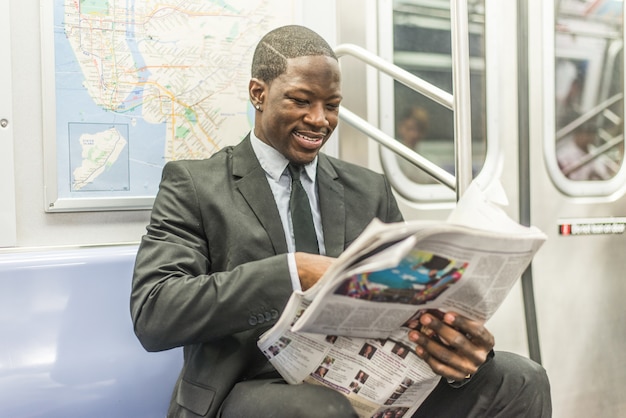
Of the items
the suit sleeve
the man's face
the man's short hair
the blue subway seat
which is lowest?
the blue subway seat

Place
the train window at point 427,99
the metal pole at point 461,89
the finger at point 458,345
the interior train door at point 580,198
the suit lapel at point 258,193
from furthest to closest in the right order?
the interior train door at point 580,198, the train window at point 427,99, the metal pole at point 461,89, the suit lapel at point 258,193, the finger at point 458,345

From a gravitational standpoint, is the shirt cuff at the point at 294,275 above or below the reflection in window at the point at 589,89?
below

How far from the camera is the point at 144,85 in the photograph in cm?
214

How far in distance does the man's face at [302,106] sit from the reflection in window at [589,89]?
3.91ft

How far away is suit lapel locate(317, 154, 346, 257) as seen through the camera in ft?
5.86

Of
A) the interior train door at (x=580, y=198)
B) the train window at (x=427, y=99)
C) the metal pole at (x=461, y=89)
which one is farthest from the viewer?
the interior train door at (x=580, y=198)

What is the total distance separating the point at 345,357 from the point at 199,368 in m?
0.41

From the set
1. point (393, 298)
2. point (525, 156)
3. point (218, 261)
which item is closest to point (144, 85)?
point (218, 261)

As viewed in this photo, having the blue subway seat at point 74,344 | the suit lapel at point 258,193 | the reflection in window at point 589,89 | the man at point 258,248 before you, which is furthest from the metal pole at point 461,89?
the blue subway seat at point 74,344

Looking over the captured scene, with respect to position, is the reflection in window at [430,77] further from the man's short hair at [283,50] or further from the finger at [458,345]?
the finger at [458,345]

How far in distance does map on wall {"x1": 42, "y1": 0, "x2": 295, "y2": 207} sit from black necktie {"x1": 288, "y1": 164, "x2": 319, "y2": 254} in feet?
1.89

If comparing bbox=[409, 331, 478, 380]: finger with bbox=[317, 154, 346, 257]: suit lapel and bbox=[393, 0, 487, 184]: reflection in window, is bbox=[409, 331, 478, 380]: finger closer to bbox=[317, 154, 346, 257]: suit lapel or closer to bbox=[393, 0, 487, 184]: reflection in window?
bbox=[317, 154, 346, 257]: suit lapel

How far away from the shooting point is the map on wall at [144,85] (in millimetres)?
2041

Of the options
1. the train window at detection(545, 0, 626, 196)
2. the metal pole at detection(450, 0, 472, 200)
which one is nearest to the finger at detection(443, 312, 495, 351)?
the metal pole at detection(450, 0, 472, 200)
